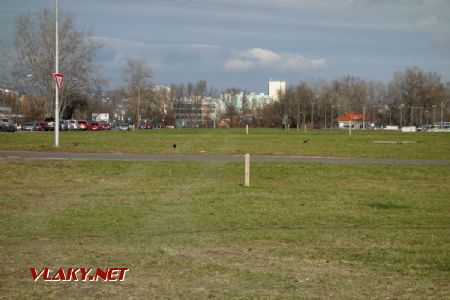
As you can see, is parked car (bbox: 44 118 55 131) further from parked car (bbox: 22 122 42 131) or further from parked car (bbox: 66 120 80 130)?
parked car (bbox: 66 120 80 130)

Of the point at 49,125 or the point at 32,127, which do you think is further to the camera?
the point at 32,127

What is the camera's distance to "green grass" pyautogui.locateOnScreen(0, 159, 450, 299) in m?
6.83

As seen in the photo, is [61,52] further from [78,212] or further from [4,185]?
[78,212]

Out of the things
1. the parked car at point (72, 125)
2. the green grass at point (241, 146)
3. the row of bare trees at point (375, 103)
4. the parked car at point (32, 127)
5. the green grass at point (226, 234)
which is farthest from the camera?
the row of bare trees at point (375, 103)

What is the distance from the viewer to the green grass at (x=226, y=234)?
6828 millimetres

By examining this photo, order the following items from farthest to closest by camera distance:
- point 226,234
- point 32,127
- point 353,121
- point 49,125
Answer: point 353,121 → point 32,127 → point 49,125 → point 226,234

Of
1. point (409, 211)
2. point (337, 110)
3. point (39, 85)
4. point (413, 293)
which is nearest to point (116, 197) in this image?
point (409, 211)

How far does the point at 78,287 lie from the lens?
6.65 metres

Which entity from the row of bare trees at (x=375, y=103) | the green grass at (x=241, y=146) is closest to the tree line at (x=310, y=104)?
the row of bare trees at (x=375, y=103)

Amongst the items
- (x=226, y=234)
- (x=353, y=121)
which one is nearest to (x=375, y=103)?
(x=353, y=121)

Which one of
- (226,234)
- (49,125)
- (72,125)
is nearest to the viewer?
(226,234)

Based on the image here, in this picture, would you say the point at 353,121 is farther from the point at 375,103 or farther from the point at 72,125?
the point at 72,125

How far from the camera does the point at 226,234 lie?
10.3 m

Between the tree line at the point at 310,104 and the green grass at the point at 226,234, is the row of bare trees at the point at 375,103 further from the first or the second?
the green grass at the point at 226,234
